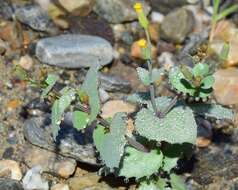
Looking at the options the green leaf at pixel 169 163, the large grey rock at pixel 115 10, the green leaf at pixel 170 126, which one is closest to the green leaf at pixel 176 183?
the green leaf at pixel 169 163

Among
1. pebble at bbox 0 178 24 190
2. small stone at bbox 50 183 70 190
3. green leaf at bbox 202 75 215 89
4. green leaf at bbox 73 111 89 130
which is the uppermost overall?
green leaf at bbox 202 75 215 89

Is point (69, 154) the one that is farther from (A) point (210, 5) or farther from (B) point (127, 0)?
(A) point (210, 5)

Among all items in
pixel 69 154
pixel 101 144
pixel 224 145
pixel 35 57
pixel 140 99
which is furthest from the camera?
pixel 35 57

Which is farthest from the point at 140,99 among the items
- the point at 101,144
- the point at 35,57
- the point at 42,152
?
the point at 35,57

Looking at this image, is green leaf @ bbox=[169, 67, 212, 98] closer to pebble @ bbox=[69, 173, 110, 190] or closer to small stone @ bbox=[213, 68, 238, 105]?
pebble @ bbox=[69, 173, 110, 190]

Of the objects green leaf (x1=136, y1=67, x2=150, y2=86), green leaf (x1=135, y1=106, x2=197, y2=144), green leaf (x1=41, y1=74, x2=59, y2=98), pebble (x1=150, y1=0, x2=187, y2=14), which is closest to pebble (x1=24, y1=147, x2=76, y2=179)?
green leaf (x1=135, y1=106, x2=197, y2=144)

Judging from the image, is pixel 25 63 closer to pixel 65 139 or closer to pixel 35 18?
pixel 35 18

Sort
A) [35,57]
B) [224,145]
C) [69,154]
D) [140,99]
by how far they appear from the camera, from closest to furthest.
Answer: [140,99]
[69,154]
[224,145]
[35,57]
